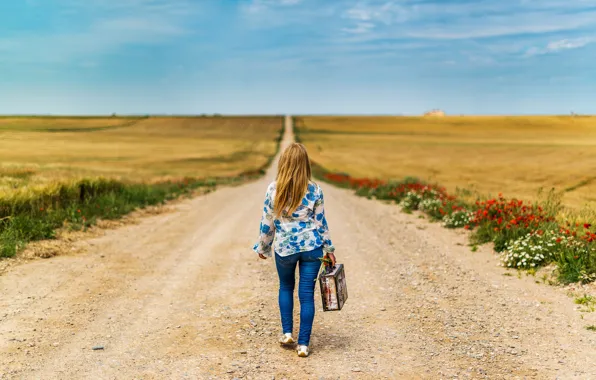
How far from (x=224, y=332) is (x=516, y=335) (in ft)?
11.8

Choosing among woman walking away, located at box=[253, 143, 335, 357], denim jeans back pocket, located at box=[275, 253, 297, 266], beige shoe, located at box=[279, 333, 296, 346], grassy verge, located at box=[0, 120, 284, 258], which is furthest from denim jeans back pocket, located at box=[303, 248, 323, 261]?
grassy verge, located at box=[0, 120, 284, 258]

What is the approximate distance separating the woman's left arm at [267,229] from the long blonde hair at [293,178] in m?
0.17

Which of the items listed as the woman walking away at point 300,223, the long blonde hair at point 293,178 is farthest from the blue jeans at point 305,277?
the long blonde hair at point 293,178

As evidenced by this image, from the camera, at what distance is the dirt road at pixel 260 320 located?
5633 mm

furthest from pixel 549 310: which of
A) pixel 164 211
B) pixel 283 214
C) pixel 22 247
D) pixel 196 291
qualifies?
pixel 164 211

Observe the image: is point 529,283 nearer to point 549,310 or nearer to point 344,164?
point 549,310

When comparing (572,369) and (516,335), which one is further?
(516,335)

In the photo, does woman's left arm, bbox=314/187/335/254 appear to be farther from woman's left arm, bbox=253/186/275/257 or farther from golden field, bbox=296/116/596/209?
golden field, bbox=296/116/596/209

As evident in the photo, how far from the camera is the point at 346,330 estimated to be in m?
6.83

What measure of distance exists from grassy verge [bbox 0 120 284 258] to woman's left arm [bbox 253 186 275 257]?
6.48 m

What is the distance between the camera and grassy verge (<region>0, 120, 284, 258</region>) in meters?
11.7

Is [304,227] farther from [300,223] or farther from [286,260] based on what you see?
[286,260]

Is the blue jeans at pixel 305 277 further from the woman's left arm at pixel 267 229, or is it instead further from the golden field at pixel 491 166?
the golden field at pixel 491 166

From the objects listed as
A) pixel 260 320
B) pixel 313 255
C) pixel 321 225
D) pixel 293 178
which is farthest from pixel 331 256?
pixel 260 320
